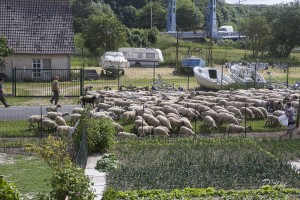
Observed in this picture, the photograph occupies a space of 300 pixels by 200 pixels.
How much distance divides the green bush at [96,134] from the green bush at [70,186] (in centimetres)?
572

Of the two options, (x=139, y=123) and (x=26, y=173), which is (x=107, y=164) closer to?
(x=26, y=173)

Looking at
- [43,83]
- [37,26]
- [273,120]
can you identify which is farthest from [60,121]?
[37,26]

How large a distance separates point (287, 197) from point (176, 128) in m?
10.1

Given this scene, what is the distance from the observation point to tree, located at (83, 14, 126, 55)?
55.8 metres

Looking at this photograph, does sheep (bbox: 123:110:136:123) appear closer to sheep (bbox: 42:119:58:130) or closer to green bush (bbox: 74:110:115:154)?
sheep (bbox: 42:119:58:130)

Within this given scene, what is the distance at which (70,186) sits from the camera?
12.2 meters

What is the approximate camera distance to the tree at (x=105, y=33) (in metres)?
55.8

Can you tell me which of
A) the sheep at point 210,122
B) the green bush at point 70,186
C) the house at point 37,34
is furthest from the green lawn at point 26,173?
the house at point 37,34

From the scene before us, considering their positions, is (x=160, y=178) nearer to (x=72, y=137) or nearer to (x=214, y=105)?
(x=72, y=137)

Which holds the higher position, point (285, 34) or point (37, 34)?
point (285, 34)

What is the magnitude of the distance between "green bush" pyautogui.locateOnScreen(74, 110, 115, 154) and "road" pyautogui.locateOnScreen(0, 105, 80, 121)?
8.07m

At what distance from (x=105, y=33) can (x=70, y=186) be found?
45.1 meters

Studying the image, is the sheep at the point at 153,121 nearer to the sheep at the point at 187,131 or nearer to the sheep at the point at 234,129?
the sheep at the point at 187,131

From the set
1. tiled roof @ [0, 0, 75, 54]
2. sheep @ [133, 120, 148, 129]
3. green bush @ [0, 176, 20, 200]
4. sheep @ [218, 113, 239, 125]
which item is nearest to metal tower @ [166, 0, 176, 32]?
tiled roof @ [0, 0, 75, 54]
